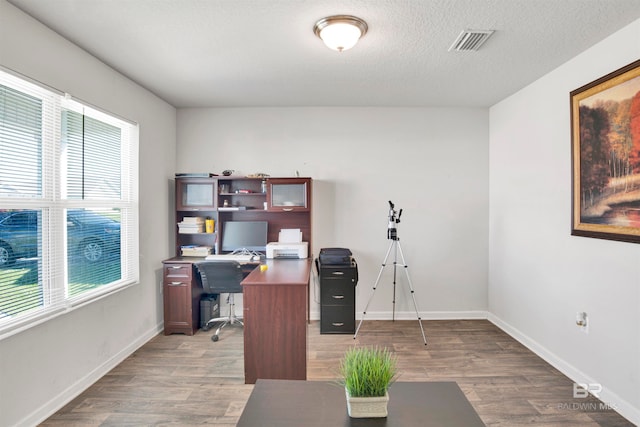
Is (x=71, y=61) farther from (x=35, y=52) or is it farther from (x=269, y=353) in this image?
(x=269, y=353)

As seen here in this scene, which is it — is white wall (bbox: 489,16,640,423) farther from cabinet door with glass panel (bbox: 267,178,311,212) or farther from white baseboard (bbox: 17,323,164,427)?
white baseboard (bbox: 17,323,164,427)

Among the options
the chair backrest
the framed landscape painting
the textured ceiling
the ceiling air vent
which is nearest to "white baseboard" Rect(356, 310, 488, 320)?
the chair backrest

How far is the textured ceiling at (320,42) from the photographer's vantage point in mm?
2102

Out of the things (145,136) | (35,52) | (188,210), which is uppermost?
(35,52)

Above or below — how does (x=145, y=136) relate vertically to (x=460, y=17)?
below

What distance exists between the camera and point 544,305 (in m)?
3.21

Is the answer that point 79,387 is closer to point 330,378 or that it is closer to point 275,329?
point 275,329

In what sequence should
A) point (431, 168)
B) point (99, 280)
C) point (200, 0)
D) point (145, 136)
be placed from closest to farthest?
1. point (200, 0)
2. point (99, 280)
3. point (145, 136)
4. point (431, 168)

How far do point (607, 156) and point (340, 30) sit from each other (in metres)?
2.25

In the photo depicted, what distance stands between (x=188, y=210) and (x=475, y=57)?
3.48 m

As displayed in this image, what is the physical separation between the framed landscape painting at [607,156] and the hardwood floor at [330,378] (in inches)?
52.1

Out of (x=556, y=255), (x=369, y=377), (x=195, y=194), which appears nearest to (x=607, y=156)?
(x=556, y=255)

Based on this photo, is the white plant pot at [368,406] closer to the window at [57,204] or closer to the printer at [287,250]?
the window at [57,204]

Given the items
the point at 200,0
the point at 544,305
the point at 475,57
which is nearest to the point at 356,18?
the point at 200,0
